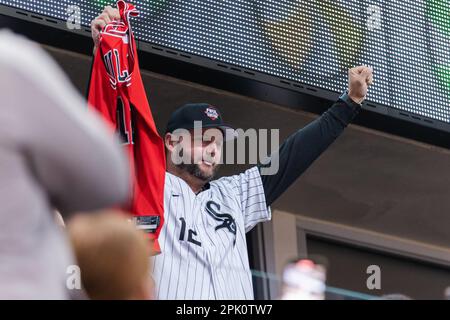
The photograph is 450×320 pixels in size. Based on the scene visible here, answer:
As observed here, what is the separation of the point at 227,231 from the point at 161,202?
11.2 inches

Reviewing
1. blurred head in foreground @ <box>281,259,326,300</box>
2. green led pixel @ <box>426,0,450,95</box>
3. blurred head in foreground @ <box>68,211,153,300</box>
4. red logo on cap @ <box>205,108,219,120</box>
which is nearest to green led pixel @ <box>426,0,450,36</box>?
green led pixel @ <box>426,0,450,95</box>

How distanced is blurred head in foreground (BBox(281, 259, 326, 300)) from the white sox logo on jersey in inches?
44.7

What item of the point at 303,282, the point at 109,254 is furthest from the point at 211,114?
the point at 109,254

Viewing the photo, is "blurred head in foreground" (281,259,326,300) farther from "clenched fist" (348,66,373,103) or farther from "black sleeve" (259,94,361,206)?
"clenched fist" (348,66,373,103)

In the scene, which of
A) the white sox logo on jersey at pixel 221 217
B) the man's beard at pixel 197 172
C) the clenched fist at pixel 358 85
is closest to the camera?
the white sox logo on jersey at pixel 221 217

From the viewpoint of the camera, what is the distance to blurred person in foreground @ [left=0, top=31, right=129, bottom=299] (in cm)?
190

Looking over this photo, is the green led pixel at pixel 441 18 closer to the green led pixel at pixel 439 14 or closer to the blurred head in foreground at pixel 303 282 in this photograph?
the green led pixel at pixel 439 14

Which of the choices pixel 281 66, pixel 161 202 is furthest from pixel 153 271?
pixel 281 66

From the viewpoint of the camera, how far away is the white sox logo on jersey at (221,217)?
4.00 m

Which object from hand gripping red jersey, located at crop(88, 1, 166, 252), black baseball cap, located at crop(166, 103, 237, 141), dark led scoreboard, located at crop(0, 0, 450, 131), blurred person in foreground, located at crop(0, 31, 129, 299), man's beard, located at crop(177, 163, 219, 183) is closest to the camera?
blurred person in foreground, located at crop(0, 31, 129, 299)

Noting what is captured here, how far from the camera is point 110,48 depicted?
407 centimetres

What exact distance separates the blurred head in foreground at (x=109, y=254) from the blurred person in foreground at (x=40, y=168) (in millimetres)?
33

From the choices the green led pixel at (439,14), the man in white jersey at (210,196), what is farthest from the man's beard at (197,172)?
the green led pixel at (439,14)

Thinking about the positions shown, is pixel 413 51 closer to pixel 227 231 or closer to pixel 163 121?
pixel 163 121
